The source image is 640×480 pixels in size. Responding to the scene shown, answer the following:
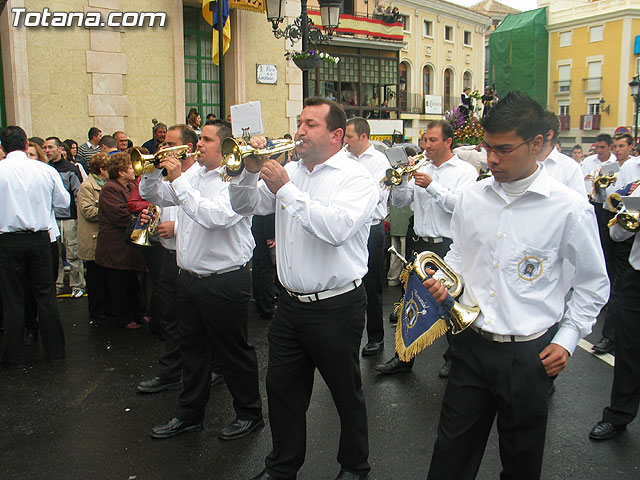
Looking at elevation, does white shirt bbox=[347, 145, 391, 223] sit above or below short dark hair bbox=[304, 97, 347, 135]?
below

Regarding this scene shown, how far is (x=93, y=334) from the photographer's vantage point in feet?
22.1

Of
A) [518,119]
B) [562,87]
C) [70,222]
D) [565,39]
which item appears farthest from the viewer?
[562,87]

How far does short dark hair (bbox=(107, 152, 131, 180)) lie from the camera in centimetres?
676

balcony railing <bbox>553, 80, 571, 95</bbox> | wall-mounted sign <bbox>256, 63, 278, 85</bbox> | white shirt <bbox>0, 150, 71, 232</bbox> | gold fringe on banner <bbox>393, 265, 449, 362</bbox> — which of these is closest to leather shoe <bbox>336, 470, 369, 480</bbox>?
gold fringe on banner <bbox>393, 265, 449, 362</bbox>

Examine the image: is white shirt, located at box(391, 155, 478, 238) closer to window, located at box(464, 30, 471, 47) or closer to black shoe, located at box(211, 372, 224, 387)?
black shoe, located at box(211, 372, 224, 387)

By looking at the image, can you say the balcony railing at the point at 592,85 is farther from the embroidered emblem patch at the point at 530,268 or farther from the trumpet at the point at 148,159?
the embroidered emblem patch at the point at 530,268

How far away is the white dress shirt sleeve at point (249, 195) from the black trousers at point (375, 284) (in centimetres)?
238

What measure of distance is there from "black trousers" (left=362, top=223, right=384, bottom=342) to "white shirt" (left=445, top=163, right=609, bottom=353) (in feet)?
10.5

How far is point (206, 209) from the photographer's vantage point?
400cm

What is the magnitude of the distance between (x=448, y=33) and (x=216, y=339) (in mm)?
50369

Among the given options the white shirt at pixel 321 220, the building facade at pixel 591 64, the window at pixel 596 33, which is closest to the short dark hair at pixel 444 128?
the white shirt at pixel 321 220

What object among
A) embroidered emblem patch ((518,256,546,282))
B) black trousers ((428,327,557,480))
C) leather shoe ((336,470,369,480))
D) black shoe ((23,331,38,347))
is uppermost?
embroidered emblem patch ((518,256,546,282))

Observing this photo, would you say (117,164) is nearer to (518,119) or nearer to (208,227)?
(208,227)

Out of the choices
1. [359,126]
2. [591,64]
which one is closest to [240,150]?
[359,126]
